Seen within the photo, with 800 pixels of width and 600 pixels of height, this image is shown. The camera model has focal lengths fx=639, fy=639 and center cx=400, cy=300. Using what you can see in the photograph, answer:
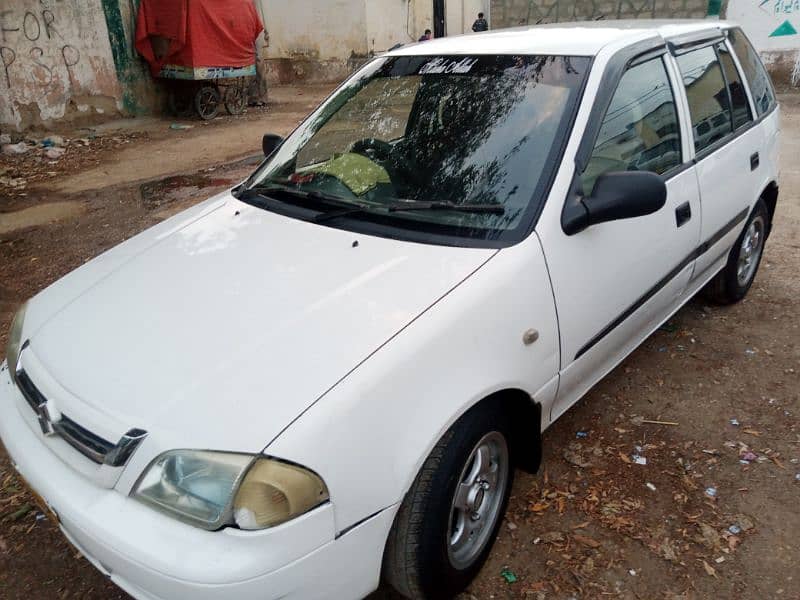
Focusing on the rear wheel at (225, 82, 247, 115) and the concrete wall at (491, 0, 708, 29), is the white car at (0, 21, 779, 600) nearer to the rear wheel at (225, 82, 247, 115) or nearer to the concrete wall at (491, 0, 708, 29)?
the rear wheel at (225, 82, 247, 115)

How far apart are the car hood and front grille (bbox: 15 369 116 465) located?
0.11 ft

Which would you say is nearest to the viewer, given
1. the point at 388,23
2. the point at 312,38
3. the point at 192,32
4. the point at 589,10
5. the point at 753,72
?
the point at 753,72

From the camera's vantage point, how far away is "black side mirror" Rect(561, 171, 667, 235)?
2.29 meters

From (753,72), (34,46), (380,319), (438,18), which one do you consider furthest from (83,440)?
(438,18)

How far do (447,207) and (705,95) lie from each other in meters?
1.80

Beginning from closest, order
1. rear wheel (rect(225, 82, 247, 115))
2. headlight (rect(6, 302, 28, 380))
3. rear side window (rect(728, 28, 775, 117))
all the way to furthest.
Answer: headlight (rect(6, 302, 28, 380)), rear side window (rect(728, 28, 775, 117)), rear wheel (rect(225, 82, 247, 115))

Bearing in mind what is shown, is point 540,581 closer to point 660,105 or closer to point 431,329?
point 431,329

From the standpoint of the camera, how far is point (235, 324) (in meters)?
2.00

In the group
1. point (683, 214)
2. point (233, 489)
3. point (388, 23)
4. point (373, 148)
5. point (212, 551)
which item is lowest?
point (212, 551)

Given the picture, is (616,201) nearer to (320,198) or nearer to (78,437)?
(320,198)

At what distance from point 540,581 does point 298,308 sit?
1.32 metres

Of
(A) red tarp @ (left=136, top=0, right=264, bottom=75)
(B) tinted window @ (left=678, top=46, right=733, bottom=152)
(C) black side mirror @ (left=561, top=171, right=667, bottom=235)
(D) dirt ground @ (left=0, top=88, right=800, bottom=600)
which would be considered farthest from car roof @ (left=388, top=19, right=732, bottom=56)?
(A) red tarp @ (left=136, top=0, right=264, bottom=75)

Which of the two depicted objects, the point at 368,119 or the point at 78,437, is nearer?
the point at 78,437

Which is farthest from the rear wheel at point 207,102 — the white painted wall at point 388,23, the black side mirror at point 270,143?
the black side mirror at point 270,143
